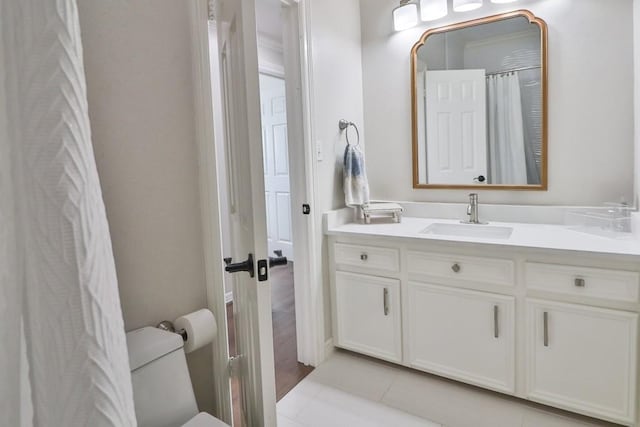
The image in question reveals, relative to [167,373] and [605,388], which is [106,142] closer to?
[167,373]

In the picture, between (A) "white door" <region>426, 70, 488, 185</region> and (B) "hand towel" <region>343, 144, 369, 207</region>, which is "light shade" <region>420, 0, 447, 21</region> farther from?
(B) "hand towel" <region>343, 144, 369, 207</region>

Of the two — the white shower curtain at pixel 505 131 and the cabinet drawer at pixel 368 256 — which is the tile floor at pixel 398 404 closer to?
the cabinet drawer at pixel 368 256

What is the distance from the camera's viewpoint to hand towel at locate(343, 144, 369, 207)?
2.30 metres

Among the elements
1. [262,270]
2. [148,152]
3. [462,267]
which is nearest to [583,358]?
[462,267]

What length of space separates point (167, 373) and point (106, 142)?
61 centimetres

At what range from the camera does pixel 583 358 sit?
161 cm

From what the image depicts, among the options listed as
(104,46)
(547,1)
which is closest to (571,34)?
(547,1)

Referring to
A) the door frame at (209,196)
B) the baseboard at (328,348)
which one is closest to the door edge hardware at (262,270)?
the door frame at (209,196)

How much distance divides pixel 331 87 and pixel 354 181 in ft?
1.95

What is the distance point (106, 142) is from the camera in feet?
3.15

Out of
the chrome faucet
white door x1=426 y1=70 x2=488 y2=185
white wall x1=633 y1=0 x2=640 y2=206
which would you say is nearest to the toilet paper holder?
the chrome faucet

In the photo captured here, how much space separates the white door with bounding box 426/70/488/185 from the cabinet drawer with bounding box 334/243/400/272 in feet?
2.22

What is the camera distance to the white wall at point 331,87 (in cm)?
216

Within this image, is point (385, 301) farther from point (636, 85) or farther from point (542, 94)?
point (636, 85)
